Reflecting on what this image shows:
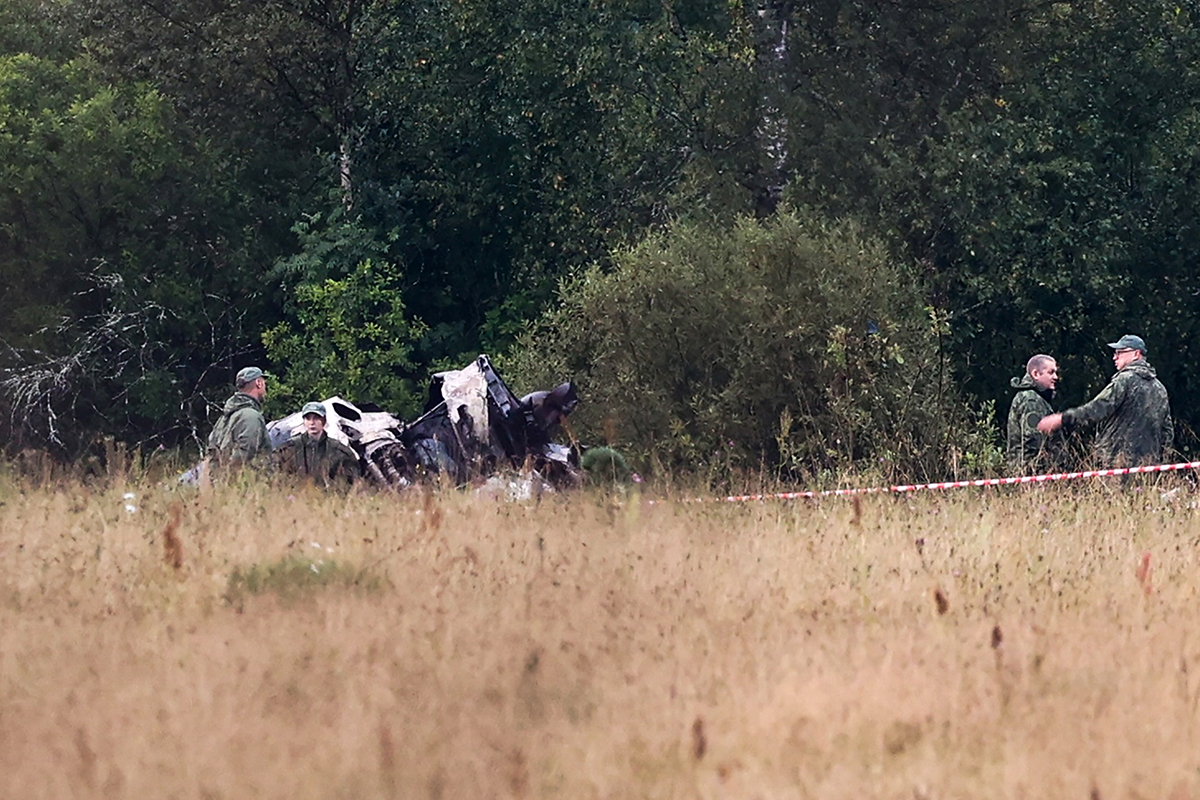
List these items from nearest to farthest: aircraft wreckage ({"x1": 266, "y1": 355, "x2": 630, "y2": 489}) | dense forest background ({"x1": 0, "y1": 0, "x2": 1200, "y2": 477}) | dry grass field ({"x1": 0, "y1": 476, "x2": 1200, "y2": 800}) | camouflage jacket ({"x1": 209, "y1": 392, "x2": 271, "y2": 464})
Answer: dry grass field ({"x1": 0, "y1": 476, "x2": 1200, "y2": 800}) → camouflage jacket ({"x1": 209, "y1": 392, "x2": 271, "y2": 464}) → aircraft wreckage ({"x1": 266, "y1": 355, "x2": 630, "y2": 489}) → dense forest background ({"x1": 0, "y1": 0, "x2": 1200, "y2": 477})

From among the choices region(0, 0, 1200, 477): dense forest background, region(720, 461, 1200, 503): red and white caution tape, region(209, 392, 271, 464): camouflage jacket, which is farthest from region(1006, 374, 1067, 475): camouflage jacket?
region(209, 392, 271, 464): camouflage jacket

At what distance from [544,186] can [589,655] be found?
1999cm

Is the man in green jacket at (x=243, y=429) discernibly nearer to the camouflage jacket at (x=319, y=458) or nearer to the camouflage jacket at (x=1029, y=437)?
the camouflage jacket at (x=319, y=458)

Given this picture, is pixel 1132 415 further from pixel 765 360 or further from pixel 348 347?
pixel 348 347

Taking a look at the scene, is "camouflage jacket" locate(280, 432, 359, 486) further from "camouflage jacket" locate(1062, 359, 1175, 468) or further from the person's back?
the person's back

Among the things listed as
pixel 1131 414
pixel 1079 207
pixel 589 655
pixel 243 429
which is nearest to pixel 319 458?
pixel 243 429

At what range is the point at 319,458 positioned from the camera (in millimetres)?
13336

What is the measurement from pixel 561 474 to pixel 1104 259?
12.1m

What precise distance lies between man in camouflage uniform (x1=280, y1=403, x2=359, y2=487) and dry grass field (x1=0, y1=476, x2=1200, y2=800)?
2834mm

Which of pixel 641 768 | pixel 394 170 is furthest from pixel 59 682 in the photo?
Answer: pixel 394 170

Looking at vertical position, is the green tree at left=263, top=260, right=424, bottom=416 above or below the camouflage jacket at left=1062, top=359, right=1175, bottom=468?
below

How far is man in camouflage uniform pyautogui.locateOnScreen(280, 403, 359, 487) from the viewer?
1309 cm

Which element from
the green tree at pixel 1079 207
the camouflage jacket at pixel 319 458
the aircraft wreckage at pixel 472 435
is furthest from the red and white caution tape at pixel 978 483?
the green tree at pixel 1079 207

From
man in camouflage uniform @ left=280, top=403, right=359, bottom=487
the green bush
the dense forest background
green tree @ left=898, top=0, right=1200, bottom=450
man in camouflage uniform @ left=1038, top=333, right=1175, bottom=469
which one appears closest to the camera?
man in camouflage uniform @ left=1038, top=333, right=1175, bottom=469
